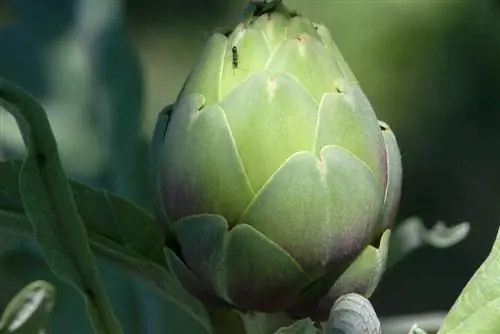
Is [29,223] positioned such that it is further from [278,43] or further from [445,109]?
[445,109]

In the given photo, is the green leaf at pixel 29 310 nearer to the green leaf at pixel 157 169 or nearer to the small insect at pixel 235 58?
the green leaf at pixel 157 169

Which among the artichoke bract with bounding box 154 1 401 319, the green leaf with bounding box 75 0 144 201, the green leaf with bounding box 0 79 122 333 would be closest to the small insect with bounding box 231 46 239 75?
the artichoke bract with bounding box 154 1 401 319

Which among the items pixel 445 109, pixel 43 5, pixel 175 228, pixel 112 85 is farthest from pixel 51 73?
pixel 445 109

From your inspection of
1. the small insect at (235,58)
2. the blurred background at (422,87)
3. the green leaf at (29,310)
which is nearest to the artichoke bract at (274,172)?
the small insect at (235,58)

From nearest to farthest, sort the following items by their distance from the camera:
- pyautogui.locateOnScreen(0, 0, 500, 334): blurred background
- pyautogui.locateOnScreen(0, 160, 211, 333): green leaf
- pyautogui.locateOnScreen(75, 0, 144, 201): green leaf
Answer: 1. pyautogui.locateOnScreen(0, 160, 211, 333): green leaf
2. pyautogui.locateOnScreen(75, 0, 144, 201): green leaf
3. pyautogui.locateOnScreen(0, 0, 500, 334): blurred background

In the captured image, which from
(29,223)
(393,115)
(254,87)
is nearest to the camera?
(254,87)

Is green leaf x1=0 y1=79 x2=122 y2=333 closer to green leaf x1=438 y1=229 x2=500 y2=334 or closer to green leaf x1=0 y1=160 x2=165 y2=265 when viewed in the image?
green leaf x1=0 y1=160 x2=165 y2=265

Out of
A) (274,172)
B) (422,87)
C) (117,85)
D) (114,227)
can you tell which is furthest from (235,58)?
(422,87)
